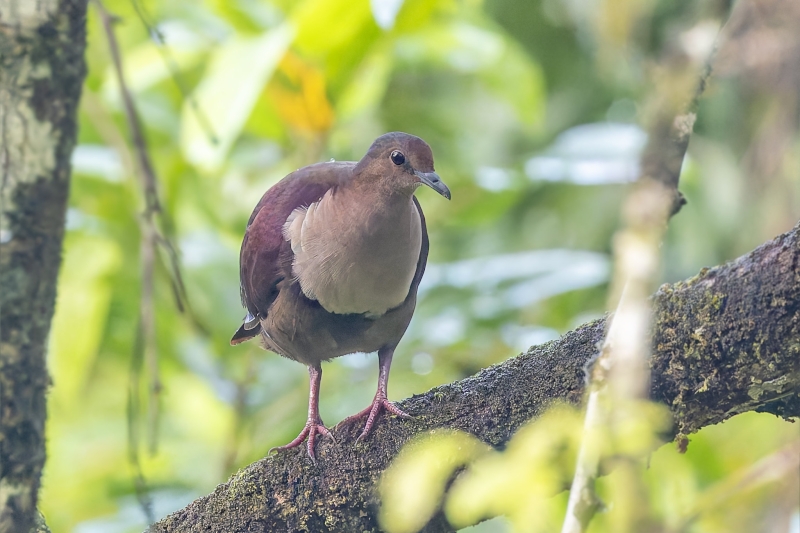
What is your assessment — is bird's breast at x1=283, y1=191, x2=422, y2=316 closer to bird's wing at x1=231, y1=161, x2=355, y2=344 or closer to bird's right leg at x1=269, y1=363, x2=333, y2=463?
bird's wing at x1=231, y1=161, x2=355, y2=344

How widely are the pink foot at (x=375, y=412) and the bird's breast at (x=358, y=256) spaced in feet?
1.20

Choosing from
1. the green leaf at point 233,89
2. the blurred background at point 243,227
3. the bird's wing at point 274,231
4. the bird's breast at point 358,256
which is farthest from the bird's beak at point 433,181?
the green leaf at point 233,89

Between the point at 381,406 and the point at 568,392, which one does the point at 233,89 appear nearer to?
the point at 381,406

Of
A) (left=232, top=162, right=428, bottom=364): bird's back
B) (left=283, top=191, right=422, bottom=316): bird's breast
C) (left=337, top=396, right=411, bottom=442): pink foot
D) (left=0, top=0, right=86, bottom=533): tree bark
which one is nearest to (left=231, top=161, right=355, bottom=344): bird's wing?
(left=232, top=162, right=428, bottom=364): bird's back

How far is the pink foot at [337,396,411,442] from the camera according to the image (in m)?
2.49

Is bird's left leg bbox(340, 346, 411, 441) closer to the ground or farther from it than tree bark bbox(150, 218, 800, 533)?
farther from it

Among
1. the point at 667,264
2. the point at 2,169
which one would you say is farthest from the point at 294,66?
the point at 667,264

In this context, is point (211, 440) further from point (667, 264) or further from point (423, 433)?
point (667, 264)

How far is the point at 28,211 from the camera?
6.42ft

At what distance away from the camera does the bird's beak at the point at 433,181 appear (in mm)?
2859

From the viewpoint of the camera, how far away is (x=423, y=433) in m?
2.34

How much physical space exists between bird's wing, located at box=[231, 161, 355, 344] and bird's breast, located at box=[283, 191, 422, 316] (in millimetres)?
131

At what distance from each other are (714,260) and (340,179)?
145 inches

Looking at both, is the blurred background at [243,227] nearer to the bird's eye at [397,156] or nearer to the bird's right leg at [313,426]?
the bird's right leg at [313,426]
